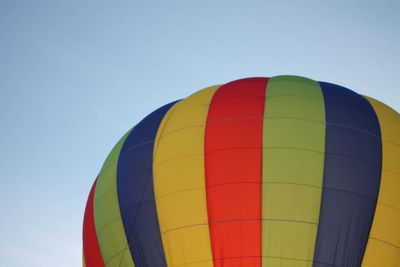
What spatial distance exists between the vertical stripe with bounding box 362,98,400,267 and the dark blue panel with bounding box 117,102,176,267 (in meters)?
2.94

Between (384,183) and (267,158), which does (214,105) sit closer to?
(267,158)

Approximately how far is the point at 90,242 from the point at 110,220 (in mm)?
797

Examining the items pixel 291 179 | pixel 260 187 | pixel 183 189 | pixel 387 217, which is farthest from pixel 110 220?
pixel 387 217

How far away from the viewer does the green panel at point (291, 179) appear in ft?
25.7

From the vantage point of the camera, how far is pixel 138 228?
859 cm

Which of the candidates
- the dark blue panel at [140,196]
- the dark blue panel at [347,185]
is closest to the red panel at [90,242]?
the dark blue panel at [140,196]

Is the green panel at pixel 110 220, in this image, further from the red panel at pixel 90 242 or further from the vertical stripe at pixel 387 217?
the vertical stripe at pixel 387 217

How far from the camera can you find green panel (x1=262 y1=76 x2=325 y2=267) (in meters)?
7.83

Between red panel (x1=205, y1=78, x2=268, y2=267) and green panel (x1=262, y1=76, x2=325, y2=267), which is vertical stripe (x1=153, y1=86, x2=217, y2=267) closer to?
red panel (x1=205, y1=78, x2=268, y2=267)

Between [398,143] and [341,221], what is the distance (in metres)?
1.75

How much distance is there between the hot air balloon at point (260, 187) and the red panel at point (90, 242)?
0.05m

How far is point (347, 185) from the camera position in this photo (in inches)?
323

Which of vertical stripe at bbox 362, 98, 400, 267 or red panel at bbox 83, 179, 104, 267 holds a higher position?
vertical stripe at bbox 362, 98, 400, 267

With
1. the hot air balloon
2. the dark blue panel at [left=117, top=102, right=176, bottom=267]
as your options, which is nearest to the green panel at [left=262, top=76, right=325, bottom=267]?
the hot air balloon
